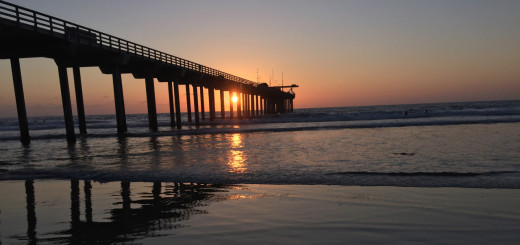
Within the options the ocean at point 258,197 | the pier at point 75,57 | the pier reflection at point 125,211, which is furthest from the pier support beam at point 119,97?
the pier reflection at point 125,211

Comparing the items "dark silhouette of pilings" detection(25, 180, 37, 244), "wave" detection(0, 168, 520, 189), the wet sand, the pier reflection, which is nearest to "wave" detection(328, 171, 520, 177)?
"wave" detection(0, 168, 520, 189)

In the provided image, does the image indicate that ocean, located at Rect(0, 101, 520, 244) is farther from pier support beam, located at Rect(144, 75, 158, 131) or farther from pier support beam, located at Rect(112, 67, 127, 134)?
pier support beam, located at Rect(144, 75, 158, 131)

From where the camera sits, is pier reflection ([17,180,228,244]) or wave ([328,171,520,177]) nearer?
pier reflection ([17,180,228,244])

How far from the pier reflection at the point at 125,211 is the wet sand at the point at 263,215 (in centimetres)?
1

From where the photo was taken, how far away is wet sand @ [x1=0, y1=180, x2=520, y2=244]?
12.4ft

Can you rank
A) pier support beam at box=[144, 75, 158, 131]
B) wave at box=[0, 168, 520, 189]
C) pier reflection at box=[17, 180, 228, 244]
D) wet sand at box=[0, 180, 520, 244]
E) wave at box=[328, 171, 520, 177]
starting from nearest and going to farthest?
wet sand at box=[0, 180, 520, 244] → pier reflection at box=[17, 180, 228, 244] → wave at box=[0, 168, 520, 189] → wave at box=[328, 171, 520, 177] → pier support beam at box=[144, 75, 158, 131]

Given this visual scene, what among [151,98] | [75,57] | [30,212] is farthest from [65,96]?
[30,212]

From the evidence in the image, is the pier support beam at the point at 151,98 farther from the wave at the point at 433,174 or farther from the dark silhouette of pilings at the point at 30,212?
the wave at the point at 433,174

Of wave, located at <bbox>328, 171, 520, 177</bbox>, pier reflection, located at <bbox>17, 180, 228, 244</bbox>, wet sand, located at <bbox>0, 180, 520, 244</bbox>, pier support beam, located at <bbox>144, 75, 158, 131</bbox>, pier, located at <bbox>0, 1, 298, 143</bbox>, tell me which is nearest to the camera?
wet sand, located at <bbox>0, 180, 520, 244</bbox>

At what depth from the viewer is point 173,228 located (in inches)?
165

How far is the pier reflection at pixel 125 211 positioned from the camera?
399 cm

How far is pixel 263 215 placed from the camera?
4.64 metres

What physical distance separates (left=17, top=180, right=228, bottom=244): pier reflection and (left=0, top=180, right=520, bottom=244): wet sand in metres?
0.01

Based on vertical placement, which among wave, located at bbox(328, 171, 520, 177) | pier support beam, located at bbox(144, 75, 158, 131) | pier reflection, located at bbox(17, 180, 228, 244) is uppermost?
pier support beam, located at bbox(144, 75, 158, 131)
